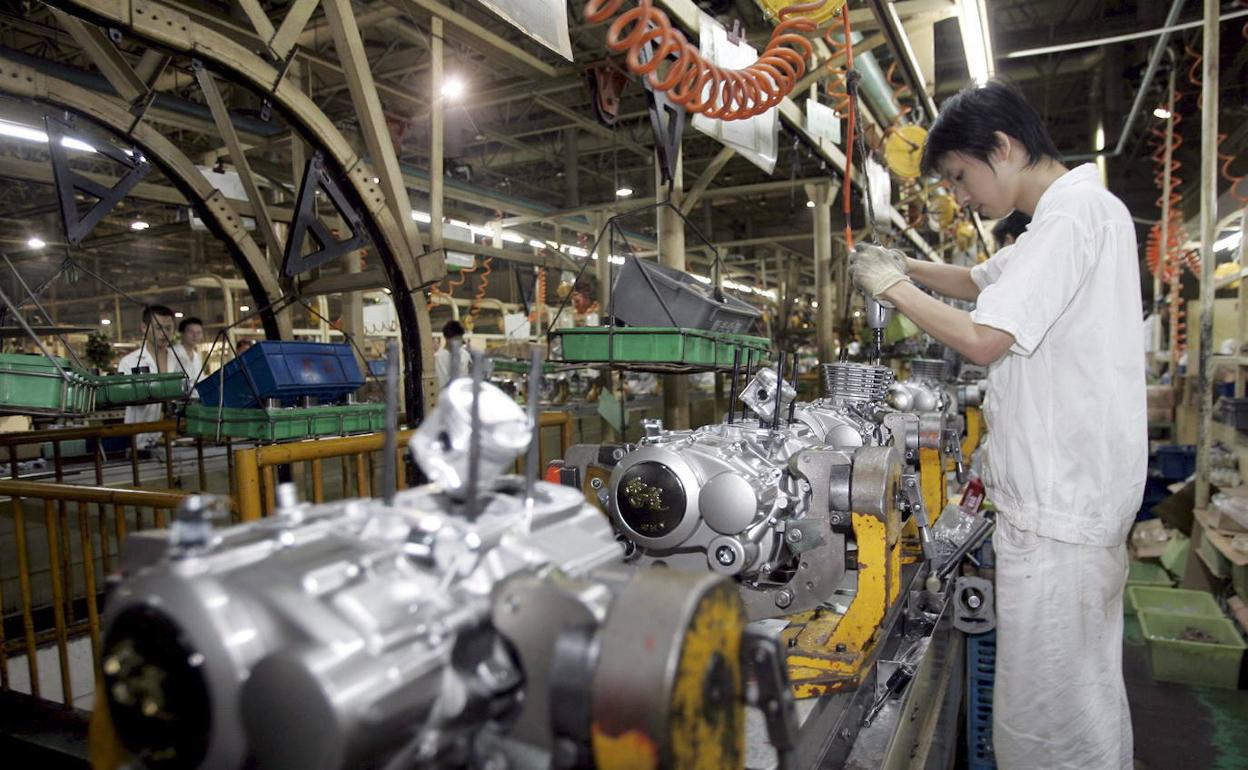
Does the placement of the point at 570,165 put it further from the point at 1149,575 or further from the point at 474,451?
the point at 474,451

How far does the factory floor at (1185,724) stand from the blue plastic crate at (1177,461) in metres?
3.13

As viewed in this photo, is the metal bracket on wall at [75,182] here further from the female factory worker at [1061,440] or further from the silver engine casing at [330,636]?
the female factory worker at [1061,440]

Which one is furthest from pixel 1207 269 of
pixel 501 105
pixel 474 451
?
pixel 501 105

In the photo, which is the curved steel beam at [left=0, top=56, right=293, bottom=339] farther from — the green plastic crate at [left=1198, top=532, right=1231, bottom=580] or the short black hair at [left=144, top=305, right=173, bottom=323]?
the green plastic crate at [left=1198, top=532, right=1231, bottom=580]

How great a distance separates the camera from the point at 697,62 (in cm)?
250

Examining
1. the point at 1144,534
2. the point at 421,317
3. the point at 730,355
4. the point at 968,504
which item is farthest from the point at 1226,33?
the point at 421,317

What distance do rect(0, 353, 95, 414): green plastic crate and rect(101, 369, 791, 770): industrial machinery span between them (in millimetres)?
2365

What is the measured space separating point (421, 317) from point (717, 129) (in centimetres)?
160

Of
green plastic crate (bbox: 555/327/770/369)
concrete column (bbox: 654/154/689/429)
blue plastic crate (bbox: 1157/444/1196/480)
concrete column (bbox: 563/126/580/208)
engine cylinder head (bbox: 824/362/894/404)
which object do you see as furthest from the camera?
concrete column (bbox: 563/126/580/208)

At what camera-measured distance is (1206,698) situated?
12.0 feet

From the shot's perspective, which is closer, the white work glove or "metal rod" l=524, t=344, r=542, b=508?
"metal rod" l=524, t=344, r=542, b=508

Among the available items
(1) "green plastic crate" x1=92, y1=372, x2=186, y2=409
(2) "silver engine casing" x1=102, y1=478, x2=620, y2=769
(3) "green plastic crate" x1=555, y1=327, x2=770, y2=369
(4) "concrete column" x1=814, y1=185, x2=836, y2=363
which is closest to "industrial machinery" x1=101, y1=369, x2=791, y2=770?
(2) "silver engine casing" x1=102, y1=478, x2=620, y2=769

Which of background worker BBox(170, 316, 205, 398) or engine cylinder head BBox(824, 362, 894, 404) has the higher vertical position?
background worker BBox(170, 316, 205, 398)

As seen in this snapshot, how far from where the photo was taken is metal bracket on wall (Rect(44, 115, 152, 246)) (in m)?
2.82
